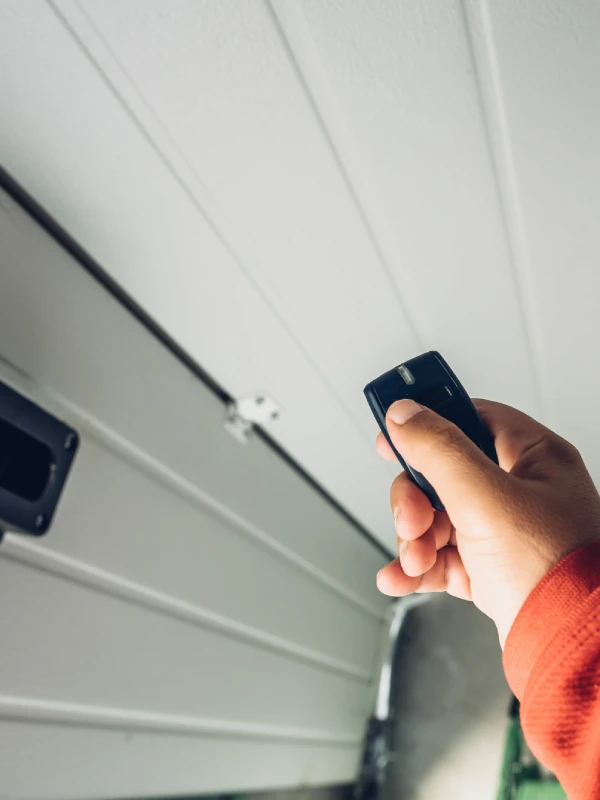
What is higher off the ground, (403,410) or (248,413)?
(248,413)

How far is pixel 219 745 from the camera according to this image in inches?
52.9

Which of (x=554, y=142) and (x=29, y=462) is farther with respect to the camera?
(x=29, y=462)

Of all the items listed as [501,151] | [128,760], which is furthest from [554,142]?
[128,760]

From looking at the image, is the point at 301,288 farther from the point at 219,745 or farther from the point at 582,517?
the point at 219,745

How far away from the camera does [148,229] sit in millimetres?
996

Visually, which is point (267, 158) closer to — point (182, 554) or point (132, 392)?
point (132, 392)

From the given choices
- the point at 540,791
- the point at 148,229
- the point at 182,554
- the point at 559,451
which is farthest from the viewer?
the point at 540,791

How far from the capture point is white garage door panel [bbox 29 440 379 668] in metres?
1.03

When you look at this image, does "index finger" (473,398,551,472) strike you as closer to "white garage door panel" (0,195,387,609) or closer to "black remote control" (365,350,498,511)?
"black remote control" (365,350,498,511)

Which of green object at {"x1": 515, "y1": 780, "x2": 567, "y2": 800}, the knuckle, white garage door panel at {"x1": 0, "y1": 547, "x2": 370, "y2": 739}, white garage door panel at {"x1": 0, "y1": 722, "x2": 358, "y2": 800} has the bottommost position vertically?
white garage door panel at {"x1": 0, "y1": 722, "x2": 358, "y2": 800}

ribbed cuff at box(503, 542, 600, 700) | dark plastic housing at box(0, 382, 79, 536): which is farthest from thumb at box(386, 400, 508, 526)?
dark plastic housing at box(0, 382, 79, 536)

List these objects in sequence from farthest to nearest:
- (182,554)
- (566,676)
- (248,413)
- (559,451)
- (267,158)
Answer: (248,413) < (182,554) < (267,158) < (559,451) < (566,676)

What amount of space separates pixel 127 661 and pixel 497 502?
A: 32.2 inches

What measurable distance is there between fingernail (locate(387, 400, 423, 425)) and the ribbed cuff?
27 cm
